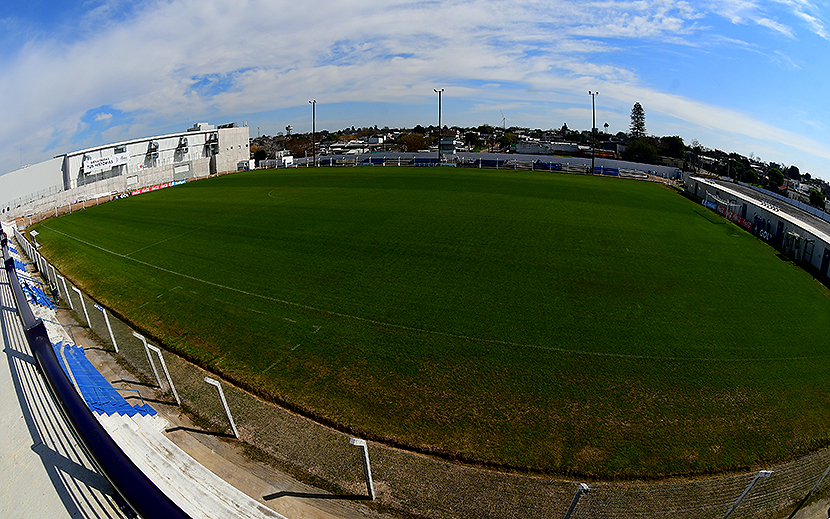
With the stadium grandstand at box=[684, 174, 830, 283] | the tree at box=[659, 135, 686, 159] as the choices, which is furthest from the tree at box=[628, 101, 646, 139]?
the stadium grandstand at box=[684, 174, 830, 283]

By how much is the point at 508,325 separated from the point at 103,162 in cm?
5356

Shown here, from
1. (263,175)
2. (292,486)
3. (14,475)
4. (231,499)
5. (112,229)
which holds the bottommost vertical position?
(292,486)

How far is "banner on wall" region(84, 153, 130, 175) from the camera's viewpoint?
45.2 m

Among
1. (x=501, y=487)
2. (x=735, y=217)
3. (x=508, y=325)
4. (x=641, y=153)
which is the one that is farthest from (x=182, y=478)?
(x=641, y=153)

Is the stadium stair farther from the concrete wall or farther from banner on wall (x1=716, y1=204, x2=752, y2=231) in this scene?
the concrete wall

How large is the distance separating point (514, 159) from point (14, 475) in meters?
57.3

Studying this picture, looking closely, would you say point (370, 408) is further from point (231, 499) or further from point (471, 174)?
point (471, 174)

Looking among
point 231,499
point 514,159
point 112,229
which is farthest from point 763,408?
point 514,159

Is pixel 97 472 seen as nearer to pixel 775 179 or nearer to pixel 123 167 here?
pixel 123 167

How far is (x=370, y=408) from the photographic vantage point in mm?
8938

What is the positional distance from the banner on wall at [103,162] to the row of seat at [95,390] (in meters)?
46.0

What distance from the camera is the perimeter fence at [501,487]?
6.49m

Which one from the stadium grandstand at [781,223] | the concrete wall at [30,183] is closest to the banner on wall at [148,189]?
the concrete wall at [30,183]

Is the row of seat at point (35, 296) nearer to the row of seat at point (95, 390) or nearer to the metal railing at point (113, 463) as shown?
the row of seat at point (95, 390)
